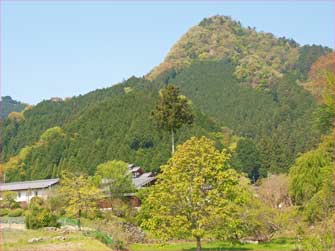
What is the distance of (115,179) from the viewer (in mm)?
44938

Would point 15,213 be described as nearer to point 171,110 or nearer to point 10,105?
point 171,110

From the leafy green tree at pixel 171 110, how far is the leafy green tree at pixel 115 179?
6327 millimetres

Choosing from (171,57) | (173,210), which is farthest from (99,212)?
(171,57)

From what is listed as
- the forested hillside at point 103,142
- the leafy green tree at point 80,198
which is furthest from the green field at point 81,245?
the forested hillside at point 103,142

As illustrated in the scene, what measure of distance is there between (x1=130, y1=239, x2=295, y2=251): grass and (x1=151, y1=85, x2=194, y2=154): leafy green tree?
12557 mm

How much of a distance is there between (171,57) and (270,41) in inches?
1587

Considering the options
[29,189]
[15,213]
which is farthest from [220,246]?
[29,189]

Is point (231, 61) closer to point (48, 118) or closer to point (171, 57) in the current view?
point (171, 57)

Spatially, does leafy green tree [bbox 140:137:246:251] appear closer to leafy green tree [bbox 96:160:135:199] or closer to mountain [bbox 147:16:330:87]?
leafy green tree [bbox 96:160:135:199]

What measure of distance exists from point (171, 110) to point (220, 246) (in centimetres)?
1508

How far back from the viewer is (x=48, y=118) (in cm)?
10638

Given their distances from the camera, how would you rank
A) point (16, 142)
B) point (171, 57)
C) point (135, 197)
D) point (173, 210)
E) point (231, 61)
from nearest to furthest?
point (173, 210) → point (135, 197) → point (16, 142) → point (231, 61) → point (171, 57)

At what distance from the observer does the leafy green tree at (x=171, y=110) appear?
41656mm

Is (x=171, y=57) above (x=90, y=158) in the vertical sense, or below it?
above
